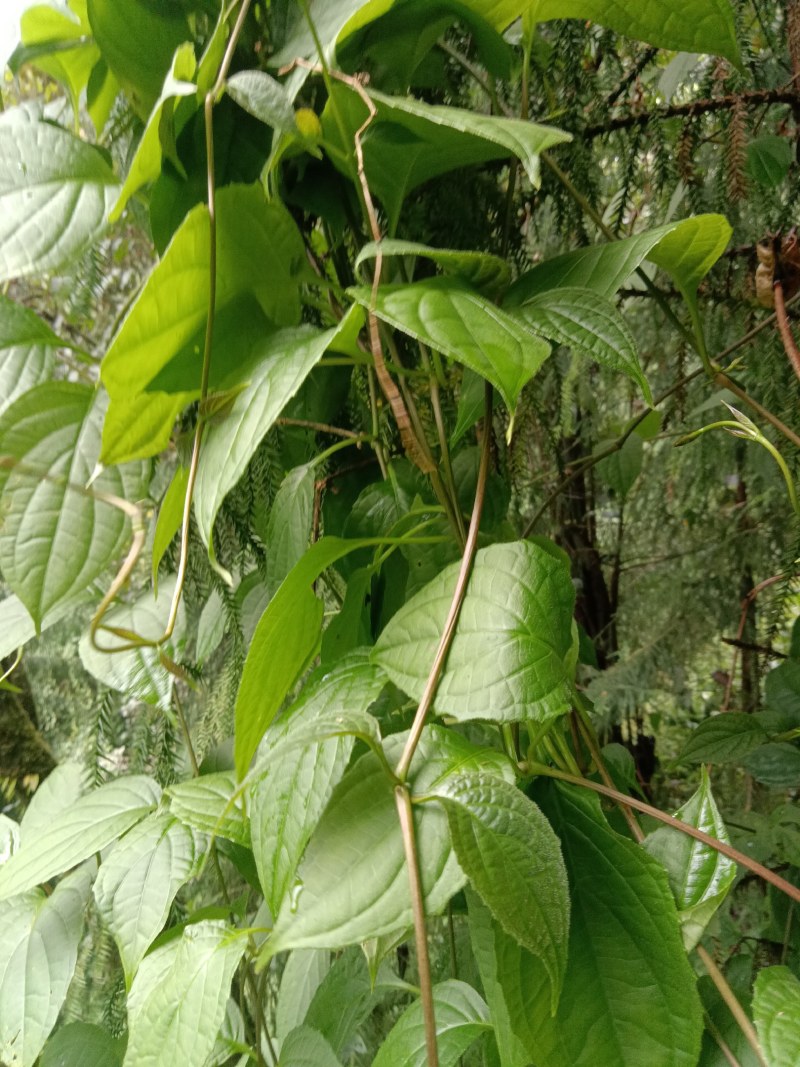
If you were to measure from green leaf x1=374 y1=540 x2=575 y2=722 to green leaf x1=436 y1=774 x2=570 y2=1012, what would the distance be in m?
0.03

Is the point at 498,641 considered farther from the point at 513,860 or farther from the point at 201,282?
the point at 201,282

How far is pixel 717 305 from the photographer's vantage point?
2.20ft

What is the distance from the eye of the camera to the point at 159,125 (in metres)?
0.35

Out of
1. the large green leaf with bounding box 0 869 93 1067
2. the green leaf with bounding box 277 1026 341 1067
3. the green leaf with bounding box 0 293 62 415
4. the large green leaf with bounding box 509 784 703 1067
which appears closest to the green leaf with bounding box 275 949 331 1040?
the green leaf with bounding box 277 1026 341 1067

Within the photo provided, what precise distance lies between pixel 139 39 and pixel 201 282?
0.20 metres

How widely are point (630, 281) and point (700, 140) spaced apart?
184 mm

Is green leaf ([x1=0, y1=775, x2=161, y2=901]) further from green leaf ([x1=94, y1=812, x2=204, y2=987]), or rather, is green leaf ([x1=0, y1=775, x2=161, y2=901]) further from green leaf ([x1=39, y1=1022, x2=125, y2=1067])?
green leaf ([x1=39, y1=1022, x2=125, y2=1067])

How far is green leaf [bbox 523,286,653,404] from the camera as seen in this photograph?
30cm

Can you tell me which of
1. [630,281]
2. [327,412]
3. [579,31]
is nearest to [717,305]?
[630,281]

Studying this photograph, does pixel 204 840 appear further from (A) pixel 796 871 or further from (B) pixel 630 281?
(B) pixel 630 281

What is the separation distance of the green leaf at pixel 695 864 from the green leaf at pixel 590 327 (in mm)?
188

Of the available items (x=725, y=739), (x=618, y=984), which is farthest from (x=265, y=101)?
(x=725, y=739)

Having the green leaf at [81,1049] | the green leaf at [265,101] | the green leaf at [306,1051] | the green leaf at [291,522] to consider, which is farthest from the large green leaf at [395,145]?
the green leaf at [81,1049]

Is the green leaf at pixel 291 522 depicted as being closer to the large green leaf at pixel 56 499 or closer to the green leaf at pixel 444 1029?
the large green leaf at pixel 56 499
